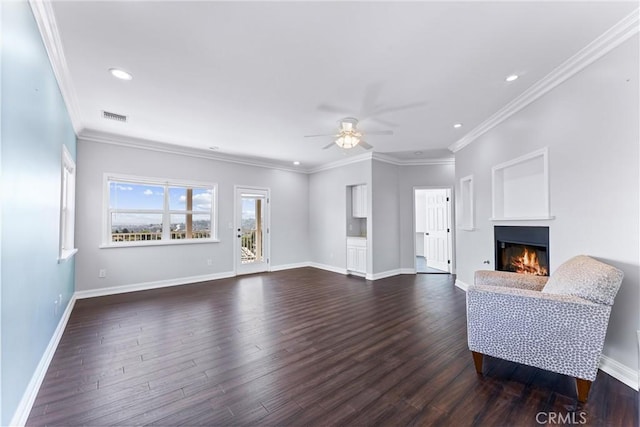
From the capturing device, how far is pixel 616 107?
217cm

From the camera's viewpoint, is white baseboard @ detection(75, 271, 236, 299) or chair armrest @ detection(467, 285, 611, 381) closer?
chair armrest @ detection(467, 285, 611, 381)

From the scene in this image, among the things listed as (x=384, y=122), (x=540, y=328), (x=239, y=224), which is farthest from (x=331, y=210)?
(x=540, y=328)

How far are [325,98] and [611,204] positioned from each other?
2.83m

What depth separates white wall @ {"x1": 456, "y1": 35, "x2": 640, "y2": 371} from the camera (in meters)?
2.06

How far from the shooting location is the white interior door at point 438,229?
644 centimetres

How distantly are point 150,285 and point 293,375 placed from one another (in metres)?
4.05

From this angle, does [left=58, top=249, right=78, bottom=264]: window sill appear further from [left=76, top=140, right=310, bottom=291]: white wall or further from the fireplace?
the fireplace

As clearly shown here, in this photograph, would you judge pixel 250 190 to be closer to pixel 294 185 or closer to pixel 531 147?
pixel 294 185

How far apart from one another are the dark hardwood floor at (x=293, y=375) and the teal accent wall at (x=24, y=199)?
43 centimetres

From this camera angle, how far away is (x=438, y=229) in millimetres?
6777

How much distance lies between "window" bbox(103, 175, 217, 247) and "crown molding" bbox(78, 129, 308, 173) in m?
0.59

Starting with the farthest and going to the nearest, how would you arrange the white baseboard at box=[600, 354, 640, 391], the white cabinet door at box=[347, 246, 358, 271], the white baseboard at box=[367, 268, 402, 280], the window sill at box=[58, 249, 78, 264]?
the white cabinet door at box=[347, 246, 358, 271], the white baseboard at box=[367, 268, 402, 280], the window sill at box=[58, 249, 78, 264], the white baseboard at box=[600, 354, 640, 391]

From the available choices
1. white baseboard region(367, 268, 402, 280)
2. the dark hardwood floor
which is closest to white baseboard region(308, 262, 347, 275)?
white baseboard region(367, 268, 402, 280)

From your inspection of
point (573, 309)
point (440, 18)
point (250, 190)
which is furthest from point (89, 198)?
point (573, 309)
